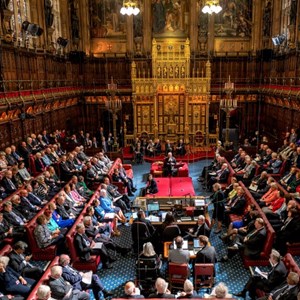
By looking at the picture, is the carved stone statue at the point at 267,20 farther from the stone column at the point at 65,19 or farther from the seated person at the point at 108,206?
the seated person at the point at 108,206

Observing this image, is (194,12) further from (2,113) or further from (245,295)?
(245,295)

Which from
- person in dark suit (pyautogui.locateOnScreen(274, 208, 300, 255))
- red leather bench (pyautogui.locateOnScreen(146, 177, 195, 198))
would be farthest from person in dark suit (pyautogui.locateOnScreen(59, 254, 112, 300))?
red leather bench (pyautogui.locateOnScreen(146, 177, 195, 198))

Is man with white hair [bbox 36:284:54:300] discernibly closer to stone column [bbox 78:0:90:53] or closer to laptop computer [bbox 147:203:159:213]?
laptop computer [bbox 147:203:159:213]

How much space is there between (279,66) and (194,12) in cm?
601

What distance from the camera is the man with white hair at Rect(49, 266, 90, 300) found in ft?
16.4

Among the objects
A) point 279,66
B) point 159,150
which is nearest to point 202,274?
point 159,150

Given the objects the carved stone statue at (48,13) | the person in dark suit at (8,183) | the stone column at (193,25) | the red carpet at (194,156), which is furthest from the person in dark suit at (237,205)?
the stone column at (193,25)

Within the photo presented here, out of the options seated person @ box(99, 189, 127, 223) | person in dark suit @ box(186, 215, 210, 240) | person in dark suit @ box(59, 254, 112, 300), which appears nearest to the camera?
person in dark suit @ box(59, 254, 112, 300)

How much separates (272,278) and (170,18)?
18562 millimetres

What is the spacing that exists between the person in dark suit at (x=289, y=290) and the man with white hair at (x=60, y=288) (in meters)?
2.88

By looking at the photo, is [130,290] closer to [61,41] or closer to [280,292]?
[280,292]

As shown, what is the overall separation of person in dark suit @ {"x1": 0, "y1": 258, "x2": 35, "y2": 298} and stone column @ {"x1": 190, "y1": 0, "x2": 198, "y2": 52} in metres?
18.2

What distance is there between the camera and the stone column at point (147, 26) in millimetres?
20519

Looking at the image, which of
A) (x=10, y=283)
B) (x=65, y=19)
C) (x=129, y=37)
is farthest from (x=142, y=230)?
(x=65, y=19)
